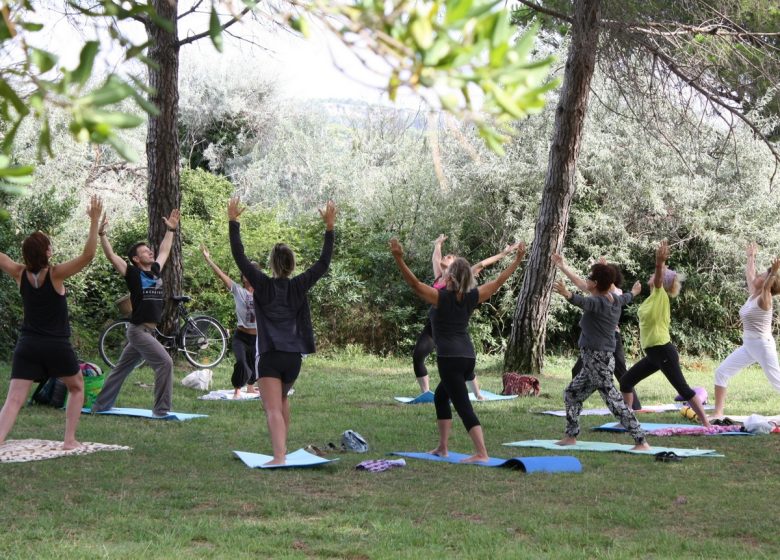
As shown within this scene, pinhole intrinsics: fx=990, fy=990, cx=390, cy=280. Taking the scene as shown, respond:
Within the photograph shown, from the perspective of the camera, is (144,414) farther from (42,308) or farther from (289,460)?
(289,460)

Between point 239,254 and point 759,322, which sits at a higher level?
point 239,254

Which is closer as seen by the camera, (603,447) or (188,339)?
(603,447)

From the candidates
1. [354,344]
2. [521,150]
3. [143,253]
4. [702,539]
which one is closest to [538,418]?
[143,253]

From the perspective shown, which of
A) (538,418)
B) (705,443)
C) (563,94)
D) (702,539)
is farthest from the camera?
(563,94)

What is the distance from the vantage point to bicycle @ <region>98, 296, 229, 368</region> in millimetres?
14766

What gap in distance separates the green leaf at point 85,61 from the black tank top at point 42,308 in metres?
6.19

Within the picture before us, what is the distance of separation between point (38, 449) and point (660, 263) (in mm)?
5628

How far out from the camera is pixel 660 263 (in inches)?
357

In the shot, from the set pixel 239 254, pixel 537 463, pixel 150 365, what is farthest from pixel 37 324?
pixel 537 463

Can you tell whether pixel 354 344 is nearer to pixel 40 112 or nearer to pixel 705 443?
pixel 705 443

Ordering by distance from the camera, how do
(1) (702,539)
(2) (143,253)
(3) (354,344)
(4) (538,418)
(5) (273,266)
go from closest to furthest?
(1) (702,539)
(5) (273,266)
(2) (143,253)
(4) (538,418)
(3) (354,344)

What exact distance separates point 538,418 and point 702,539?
5.56 m

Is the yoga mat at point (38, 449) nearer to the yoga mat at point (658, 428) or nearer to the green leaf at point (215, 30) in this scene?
the yoga mat at point (658, 428)

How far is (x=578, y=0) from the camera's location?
1301cm
